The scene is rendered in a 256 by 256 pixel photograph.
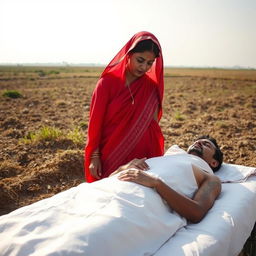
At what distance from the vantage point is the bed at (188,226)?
167 cm

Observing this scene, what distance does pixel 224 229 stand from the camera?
2160 mm

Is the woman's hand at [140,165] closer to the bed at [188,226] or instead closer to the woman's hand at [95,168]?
the bed at [188,226]

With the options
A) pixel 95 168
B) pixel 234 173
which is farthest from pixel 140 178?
pixel 234 173

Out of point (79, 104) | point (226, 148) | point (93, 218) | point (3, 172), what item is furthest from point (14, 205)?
point (79, 104)

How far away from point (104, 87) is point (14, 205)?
2.09m

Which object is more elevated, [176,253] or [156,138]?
[156,138]

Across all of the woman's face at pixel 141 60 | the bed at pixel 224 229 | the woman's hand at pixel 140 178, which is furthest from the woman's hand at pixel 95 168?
the bed at pixel 224 229

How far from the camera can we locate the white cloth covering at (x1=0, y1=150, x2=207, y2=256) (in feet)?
5.25

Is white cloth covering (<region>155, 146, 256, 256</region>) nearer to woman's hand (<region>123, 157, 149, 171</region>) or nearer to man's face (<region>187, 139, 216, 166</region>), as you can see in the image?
man's face (<region>187, 139, 216, 166</region>)

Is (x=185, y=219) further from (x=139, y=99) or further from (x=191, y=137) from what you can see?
(x=191, y=137)

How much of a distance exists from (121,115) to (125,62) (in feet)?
1.89

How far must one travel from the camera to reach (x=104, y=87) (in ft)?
9.82

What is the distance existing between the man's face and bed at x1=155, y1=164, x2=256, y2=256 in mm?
342

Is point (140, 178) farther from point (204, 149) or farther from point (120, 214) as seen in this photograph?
point (204, 149)
